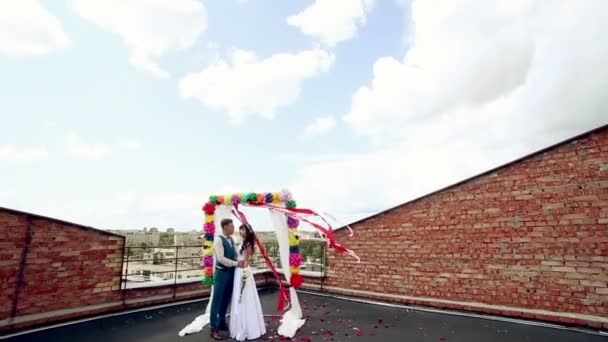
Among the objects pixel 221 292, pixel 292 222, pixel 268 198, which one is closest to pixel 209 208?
pixel 268 198

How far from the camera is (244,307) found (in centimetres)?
552

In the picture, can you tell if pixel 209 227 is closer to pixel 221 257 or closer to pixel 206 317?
pixel 206 317

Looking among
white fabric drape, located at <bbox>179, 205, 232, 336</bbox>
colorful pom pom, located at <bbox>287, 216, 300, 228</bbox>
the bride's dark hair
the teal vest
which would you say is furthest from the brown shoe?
colorful pom pom, located at <bbox>287, 216, 300, 228</bbox>

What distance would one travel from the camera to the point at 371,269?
29.0 feet

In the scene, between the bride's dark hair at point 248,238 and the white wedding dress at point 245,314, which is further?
the bride's dark hair at point 248,238

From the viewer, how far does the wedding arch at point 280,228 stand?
21.4ft

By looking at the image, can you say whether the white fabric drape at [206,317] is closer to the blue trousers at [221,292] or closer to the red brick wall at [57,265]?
the blue trousers at [221,292]

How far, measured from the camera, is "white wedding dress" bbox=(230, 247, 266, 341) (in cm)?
544

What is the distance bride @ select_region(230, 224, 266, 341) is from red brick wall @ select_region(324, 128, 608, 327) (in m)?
4.13

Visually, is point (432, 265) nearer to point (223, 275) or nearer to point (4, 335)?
point (223, 275)

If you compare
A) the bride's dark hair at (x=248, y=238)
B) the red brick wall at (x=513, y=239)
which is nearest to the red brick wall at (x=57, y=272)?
the bride's dark hair at (x=248, y=238)

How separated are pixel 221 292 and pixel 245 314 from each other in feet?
1.79

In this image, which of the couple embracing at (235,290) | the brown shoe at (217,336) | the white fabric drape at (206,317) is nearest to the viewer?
the brown shoe at (217,336)

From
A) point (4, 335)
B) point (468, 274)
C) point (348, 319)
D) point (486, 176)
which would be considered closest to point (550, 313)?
point (468, 274)
